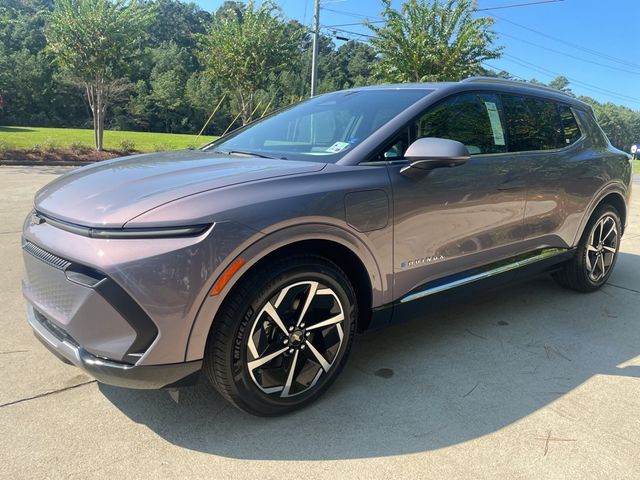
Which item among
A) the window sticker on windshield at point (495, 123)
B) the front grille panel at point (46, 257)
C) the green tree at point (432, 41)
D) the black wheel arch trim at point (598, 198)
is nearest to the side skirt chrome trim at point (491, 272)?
the black wheel arch trim at point (598, 198)

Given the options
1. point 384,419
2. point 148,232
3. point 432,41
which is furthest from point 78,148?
point 384,419

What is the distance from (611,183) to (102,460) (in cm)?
428

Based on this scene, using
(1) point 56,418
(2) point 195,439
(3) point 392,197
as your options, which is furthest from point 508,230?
(1) point 56,418

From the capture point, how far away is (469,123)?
311 centimetres

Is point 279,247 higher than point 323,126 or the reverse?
the reverse

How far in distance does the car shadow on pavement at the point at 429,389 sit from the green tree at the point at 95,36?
1615cm

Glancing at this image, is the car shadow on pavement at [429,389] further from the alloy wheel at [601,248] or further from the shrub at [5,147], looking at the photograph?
the shrub at [5,147]

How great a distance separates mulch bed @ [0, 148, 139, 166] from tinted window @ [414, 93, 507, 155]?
1493 cm

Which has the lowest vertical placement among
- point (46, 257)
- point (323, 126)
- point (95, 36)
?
point (46, 257)

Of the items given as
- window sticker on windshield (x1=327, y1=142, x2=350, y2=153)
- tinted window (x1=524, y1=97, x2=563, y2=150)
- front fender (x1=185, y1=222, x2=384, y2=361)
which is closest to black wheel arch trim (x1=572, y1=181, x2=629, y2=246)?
tinted window (x1=524, y1=97, x2=563, y2=150)

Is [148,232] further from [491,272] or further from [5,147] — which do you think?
[5,147]

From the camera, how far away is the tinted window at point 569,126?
3.86m

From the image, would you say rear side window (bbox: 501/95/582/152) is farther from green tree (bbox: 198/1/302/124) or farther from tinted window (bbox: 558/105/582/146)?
green tree (bbox: 198/1/302/124)

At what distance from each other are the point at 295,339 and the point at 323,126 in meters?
1.46
